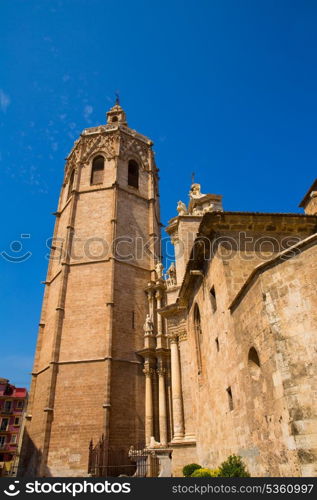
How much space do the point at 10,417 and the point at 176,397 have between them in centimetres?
3598

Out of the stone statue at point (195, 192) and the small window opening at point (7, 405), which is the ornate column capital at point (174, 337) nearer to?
the stone statue at point (195, 192)

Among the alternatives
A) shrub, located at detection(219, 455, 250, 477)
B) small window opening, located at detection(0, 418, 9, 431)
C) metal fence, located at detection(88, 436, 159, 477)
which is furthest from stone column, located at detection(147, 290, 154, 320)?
small window opening, located at detection(0, 418, 9, 431)

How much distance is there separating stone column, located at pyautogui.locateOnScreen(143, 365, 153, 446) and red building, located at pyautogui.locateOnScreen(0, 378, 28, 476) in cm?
2625

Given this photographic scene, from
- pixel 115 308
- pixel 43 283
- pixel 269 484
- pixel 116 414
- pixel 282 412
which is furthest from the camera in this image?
pixel 43 283

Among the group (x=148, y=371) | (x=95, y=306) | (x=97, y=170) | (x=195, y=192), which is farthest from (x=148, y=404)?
(x=97, y=170)

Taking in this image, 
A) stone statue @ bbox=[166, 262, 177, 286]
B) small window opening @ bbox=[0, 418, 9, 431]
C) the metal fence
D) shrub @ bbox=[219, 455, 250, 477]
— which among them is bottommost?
shrub @ bbox=[219, 455, 250, 477]

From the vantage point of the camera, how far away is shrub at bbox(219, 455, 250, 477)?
6.71m

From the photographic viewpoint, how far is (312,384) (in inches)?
211

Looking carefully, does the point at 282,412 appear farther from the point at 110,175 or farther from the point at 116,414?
the point at 110,175

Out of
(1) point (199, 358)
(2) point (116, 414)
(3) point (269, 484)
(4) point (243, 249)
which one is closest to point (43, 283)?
(2) point (116, 414)

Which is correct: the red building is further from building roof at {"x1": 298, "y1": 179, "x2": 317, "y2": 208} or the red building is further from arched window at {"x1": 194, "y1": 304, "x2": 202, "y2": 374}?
building roof at {"x1": 298, "y1": 179, "x2": 317, "y2": 208}

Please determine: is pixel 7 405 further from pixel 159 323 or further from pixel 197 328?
pixel 197 328

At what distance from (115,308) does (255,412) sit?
1484cm

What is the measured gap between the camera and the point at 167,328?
55.5ft
